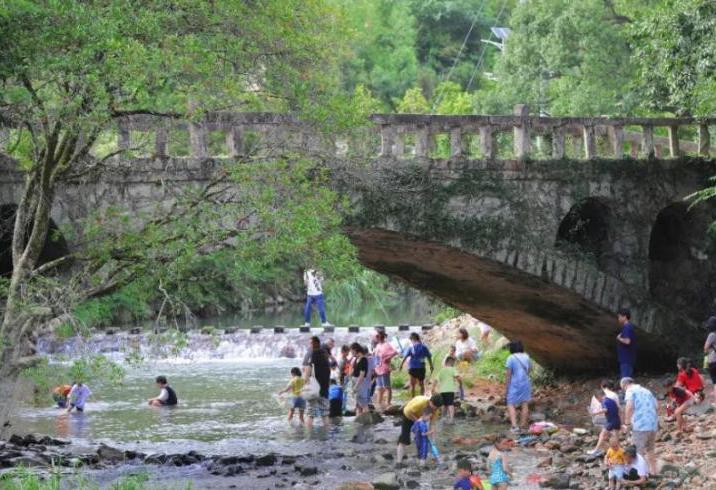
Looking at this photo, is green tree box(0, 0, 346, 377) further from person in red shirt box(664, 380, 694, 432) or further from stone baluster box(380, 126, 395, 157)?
person in red shirt box(664, 380, 694, 432)

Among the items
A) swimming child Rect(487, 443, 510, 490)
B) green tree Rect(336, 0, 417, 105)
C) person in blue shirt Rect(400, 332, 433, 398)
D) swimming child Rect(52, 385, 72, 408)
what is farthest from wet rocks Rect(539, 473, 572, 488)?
green tree Rect(336, 0, 417, 105)

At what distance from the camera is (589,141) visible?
2931 cm

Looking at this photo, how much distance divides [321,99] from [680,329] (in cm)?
1181

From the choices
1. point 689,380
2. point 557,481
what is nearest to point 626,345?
point 689,380

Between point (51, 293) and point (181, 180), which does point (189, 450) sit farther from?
point (51, 293)

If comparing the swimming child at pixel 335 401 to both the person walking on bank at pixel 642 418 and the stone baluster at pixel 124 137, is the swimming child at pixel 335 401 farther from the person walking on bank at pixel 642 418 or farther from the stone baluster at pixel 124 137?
A: the person walking on bank at pixel 642 418

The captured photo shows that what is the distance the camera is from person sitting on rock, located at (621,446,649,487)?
66.9 ft

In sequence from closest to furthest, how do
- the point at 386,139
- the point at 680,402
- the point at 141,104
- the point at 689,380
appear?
the point at 141,104 → the point at 680,402 → the point at 689,380 → the point at 386,139

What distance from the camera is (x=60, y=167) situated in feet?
68.3

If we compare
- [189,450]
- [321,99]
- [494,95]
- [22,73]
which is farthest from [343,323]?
[22,73]

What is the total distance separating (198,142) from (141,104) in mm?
4824

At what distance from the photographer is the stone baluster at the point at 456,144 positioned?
2766 centimetres

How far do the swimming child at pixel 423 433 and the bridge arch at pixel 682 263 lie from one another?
30.6ft

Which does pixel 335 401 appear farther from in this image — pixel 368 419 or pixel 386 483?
pixel 386 483
